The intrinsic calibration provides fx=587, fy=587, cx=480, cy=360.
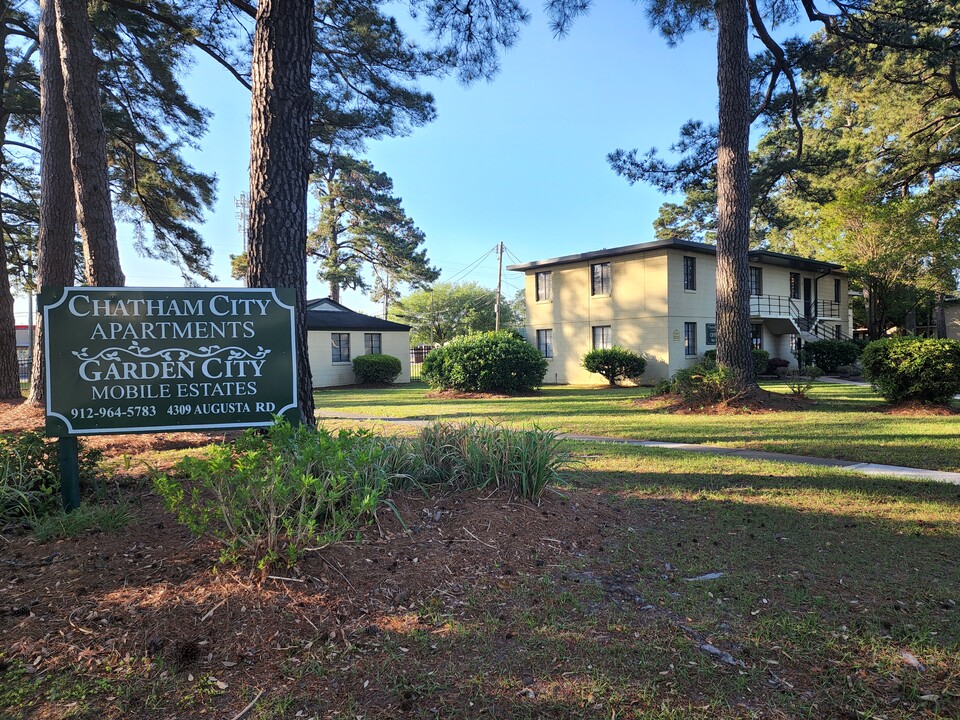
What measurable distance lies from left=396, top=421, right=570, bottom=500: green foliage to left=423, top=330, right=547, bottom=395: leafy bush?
13293 millimetres

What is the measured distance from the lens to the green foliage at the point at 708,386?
12.1m

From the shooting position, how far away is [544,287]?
2631 centimetres

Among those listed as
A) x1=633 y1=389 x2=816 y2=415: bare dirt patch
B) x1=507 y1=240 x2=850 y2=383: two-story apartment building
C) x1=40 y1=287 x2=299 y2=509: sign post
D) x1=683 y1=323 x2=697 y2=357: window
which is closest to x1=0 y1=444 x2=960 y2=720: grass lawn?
x1=40 y1=287 x2=299 y2=509: sign post

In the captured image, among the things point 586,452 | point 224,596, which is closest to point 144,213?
point 586,452

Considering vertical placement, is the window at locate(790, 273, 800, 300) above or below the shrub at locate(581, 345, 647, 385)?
above

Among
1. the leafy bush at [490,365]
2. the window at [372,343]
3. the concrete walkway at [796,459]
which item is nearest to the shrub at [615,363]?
the leafy bush at [490,365]

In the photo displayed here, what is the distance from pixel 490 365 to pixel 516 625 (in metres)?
15.1

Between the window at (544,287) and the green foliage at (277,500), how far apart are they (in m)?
23.1

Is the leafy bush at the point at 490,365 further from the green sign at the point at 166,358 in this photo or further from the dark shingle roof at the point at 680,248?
the green sign at the point at 166,358

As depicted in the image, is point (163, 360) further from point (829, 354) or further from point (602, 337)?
point (829, 354)

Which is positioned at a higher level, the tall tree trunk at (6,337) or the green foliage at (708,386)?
the tall tree trunk at (6,337)

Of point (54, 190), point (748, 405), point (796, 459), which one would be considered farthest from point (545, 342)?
point (796, 459)

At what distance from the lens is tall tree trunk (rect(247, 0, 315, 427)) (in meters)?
5.16

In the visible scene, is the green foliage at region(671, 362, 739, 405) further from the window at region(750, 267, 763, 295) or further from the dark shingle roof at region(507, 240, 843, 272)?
the window at region(750, 267, 763, 295)
